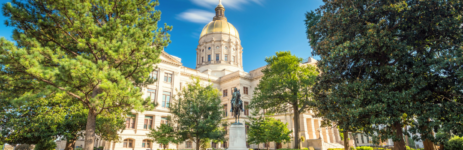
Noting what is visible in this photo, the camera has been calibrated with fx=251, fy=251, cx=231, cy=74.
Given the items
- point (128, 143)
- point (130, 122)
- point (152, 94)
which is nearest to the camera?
point (128, 143)

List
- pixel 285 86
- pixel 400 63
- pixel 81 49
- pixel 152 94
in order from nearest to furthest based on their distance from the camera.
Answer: pixel 400 63
pixel 81 49
pixel 285 86
pixel 152 94

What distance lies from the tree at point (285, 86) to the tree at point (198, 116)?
4998mm

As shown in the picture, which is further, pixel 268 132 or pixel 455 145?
pixel 268 132

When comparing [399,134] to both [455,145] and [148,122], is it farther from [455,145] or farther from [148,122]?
[148,122]

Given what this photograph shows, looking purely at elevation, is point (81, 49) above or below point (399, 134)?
above

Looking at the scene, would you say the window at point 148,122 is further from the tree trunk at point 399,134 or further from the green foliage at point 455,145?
the green foliage at point 455,145

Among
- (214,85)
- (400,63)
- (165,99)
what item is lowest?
(400,63)

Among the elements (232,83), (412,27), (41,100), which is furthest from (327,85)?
(232,83)

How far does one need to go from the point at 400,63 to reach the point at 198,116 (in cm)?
1786

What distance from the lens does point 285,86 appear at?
27156 mm

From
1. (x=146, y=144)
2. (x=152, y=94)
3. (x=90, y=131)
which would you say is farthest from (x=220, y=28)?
(x=90, y=131)

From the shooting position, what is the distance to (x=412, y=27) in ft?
42.5

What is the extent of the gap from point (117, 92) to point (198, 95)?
14533 mm

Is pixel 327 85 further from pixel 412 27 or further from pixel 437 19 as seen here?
pixel 437 19
